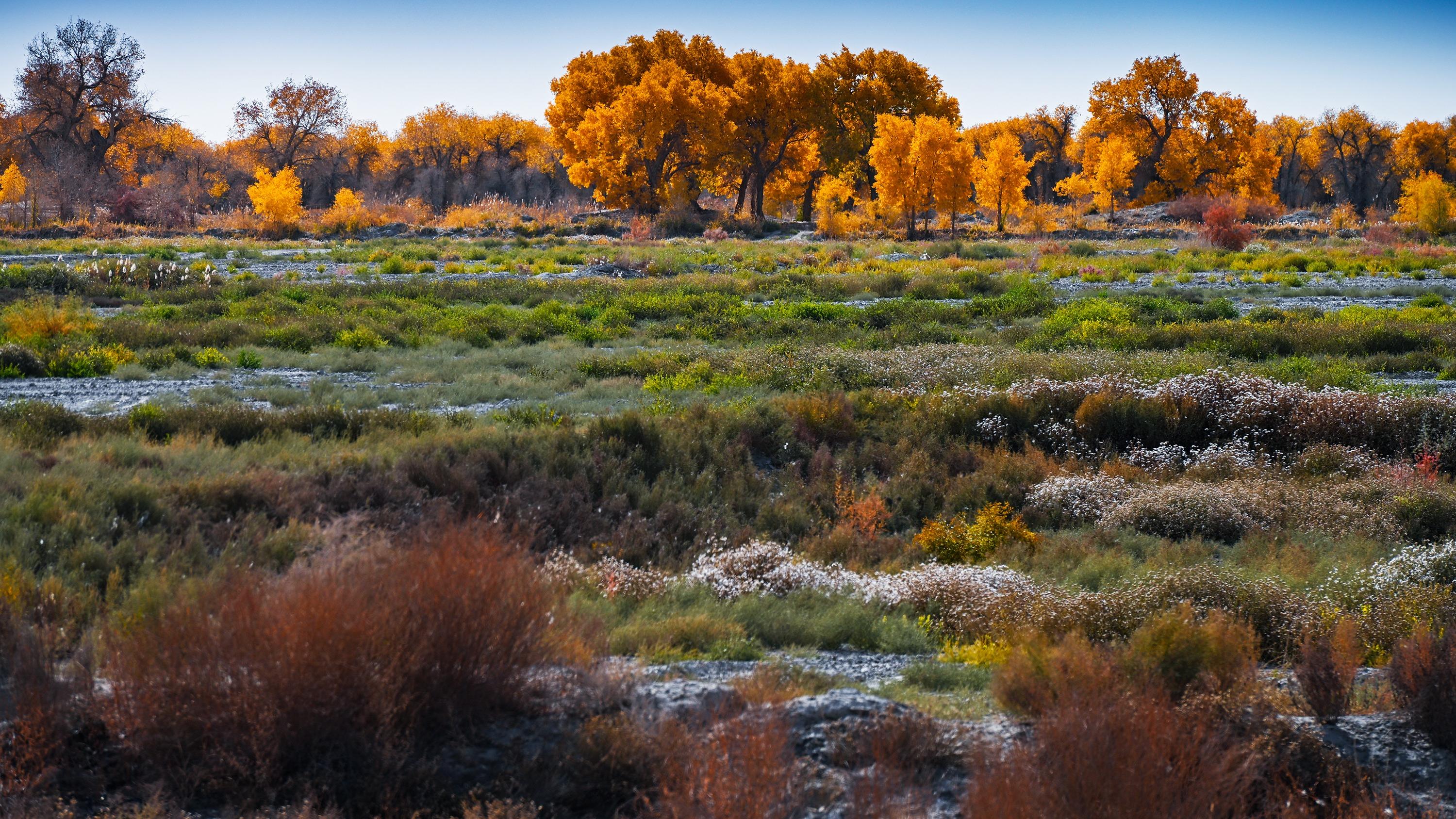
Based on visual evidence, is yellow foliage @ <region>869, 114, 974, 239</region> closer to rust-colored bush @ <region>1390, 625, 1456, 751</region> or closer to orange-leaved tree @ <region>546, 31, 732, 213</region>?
orange-leaved tree @ <region>546, 31, 732, 213</region>

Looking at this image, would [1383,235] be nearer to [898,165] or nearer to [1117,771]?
[898,165]

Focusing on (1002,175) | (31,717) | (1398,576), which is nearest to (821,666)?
(31,717)

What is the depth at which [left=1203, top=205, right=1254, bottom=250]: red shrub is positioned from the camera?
1252 inches

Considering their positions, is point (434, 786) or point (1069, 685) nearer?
point (434, 786)

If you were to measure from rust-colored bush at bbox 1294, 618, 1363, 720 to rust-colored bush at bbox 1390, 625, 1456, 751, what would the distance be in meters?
0.18

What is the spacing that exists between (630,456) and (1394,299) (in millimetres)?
19271

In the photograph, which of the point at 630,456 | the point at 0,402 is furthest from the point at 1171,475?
the point at 0,402

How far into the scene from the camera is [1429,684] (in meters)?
4.10

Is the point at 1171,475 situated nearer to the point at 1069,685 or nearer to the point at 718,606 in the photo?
the point at 718,606

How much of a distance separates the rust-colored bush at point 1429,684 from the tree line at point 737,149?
38.2 m

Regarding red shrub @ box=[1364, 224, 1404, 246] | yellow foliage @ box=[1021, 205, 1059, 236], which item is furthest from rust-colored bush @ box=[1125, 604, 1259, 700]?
yellow foliage @ box=[1021, 205, 1059, 236]

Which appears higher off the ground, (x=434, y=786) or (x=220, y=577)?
(x=220, y=577)

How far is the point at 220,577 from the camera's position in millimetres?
4523

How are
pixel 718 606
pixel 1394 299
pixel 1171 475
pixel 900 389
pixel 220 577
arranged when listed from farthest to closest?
pixel 1394 299, pixel 900 389, pixel 1171 475, pixel 718 606, pixel 220 577
